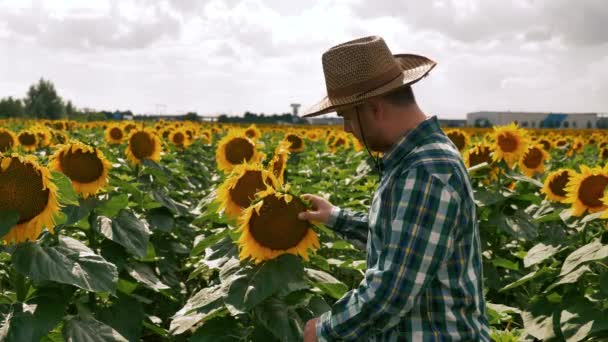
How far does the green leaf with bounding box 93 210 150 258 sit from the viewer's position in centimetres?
421

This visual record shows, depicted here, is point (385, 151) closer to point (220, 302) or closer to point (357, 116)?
point (357, 116)

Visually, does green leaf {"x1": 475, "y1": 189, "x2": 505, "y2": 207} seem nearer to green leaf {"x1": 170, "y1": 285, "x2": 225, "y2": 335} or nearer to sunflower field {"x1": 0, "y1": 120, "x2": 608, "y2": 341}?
sunflower field {"x1": 0, "y1": 120, "x2": 608, "y2": 341}

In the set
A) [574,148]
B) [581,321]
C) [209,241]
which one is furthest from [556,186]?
[574,148]

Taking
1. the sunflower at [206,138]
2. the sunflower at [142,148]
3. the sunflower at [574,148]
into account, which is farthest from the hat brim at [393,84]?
the sunflower at [574,148]

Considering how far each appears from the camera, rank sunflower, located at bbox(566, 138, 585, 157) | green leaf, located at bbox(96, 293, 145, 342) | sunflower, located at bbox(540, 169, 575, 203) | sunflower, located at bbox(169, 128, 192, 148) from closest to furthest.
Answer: green leaf, located at bbox(96, 293, 145, 342) → sunflower, located at bbox(540, 169, 575, 203) → sunflower, located at bbox(169, 128, 192, 148) → sunflower, located at bbox(566, 138, 585, 157)

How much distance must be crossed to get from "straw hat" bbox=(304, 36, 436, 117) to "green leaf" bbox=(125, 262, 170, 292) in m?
2.17

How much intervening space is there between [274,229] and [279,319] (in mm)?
455

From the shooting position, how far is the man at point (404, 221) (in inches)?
87.7

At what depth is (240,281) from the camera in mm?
3184

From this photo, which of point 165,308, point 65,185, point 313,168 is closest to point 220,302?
point 65,185

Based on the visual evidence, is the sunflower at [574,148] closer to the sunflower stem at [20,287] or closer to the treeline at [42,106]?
the sunflower stem at [20,287]

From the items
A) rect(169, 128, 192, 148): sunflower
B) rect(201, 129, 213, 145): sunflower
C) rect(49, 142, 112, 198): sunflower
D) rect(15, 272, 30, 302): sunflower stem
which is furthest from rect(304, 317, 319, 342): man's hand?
rect(201, 129, 213, 145): sunflower

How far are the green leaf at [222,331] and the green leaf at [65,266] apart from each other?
64 cm

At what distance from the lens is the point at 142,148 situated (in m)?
7.26
